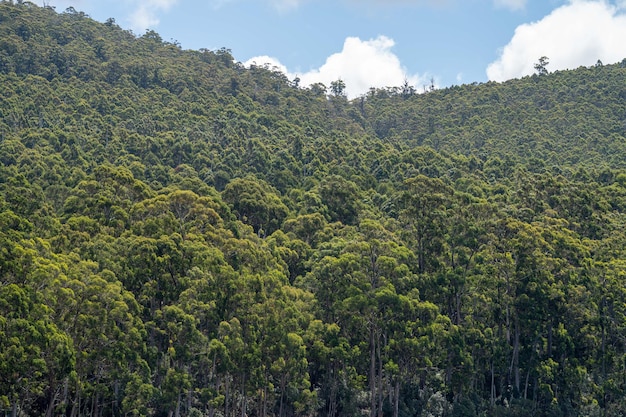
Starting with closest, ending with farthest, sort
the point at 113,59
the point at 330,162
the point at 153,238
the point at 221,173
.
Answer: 1. the point at 153,238
2. the point at 221,173
3. the point at 330,162
4. the point at 113,59

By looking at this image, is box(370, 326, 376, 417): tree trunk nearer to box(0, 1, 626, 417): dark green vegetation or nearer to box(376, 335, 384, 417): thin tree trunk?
box(0, 1, 626, 417): dark green vegetation

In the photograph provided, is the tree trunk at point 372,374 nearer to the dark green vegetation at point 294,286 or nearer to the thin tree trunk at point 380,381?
the dark green vegetation at point 294,286

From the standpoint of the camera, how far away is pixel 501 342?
3938 cm

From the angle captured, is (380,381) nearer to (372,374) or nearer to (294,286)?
(372,374)

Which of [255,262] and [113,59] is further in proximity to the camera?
[113,59]

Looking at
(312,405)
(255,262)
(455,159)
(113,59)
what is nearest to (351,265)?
(255,262)

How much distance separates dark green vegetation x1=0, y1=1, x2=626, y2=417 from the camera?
2803cm

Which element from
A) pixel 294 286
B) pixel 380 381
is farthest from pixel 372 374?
pixel 294 286

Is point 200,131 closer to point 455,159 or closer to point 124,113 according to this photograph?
point 124,113

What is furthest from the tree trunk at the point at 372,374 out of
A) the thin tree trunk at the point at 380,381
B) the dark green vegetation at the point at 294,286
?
the thin tree trunk at the point at 380,381

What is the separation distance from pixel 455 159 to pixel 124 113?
3672cm

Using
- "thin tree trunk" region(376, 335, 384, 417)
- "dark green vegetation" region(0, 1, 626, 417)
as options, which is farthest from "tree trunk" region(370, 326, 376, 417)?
"thin tree trunk" region(376, 335, 384, 417)

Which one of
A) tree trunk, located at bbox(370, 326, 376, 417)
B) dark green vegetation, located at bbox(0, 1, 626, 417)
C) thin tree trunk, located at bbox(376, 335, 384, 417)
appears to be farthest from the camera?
tree trunk, located at bbox(370, 326, 376, 417)

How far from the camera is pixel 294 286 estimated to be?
4175 cm
